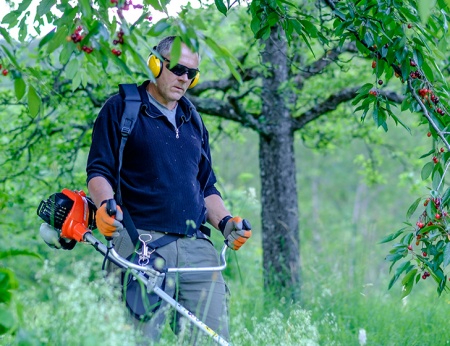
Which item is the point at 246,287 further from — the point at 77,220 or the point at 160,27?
the point at 160,27

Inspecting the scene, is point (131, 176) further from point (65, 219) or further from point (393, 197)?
point (393, 197)

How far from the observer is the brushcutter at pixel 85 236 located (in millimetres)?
3824

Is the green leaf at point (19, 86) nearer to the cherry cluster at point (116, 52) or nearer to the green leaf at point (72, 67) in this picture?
the green leaf at point (72, 67)

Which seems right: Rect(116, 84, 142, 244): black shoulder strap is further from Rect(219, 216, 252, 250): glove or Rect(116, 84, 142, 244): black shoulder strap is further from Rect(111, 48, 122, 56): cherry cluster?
Rect(111, 48, 122, 56): cherry cluster

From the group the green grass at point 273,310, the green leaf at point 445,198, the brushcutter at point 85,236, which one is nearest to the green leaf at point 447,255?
the green leaf at point 445,198

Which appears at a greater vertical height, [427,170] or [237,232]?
[427,170]

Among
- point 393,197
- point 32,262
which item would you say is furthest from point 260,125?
point 393,197

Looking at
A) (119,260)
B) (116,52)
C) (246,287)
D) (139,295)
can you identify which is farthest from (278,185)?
(116,52)

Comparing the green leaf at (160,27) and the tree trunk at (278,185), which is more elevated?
the green leaf at (160,27)

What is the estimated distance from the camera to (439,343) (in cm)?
559

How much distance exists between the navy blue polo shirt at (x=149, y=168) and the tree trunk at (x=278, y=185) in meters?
3.16

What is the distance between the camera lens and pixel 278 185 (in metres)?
7.48

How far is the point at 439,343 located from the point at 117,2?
145 inches

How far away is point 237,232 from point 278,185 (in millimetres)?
3303
